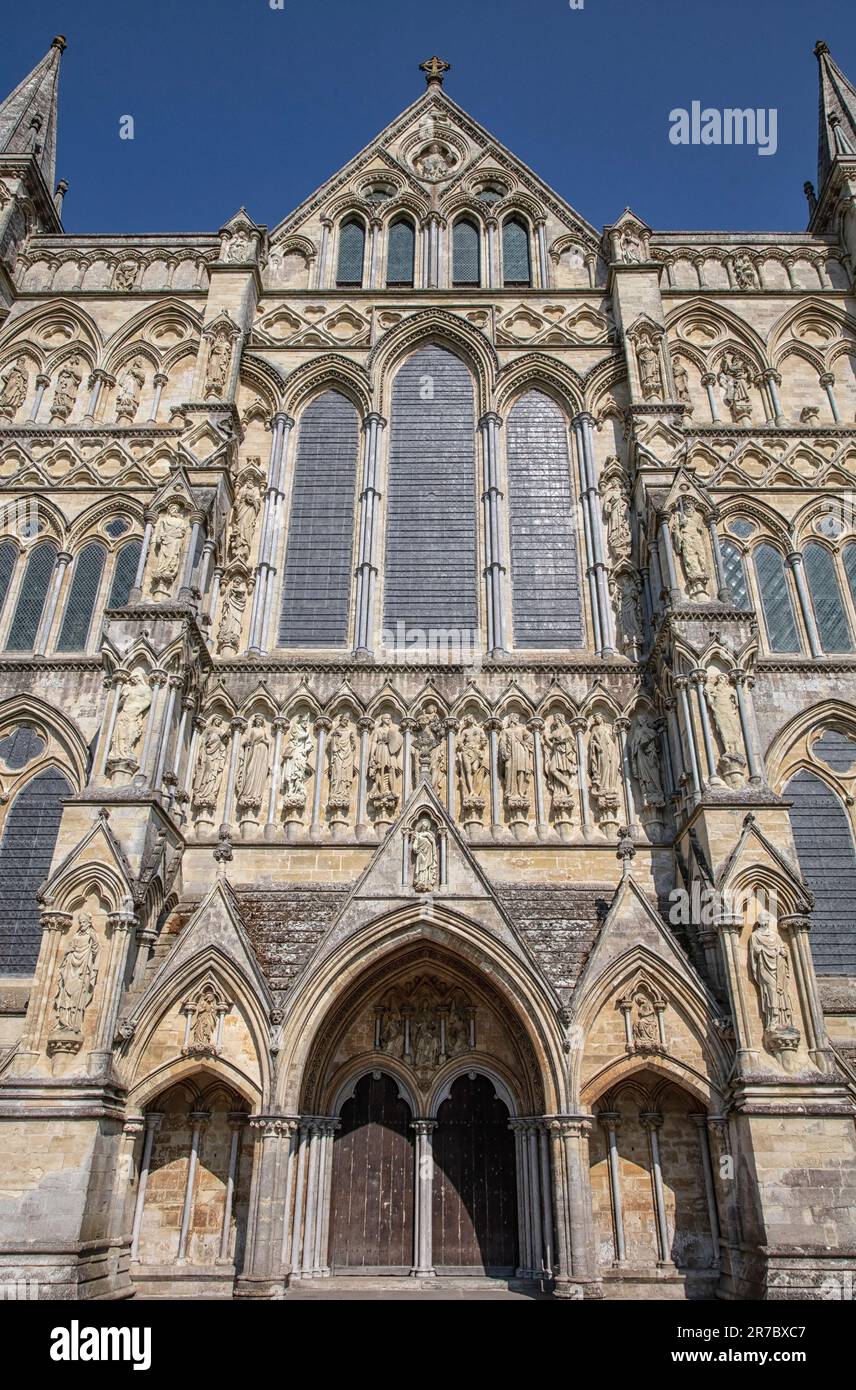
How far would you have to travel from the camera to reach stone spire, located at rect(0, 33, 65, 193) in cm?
2102

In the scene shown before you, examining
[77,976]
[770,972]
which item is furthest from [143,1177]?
[770,972]

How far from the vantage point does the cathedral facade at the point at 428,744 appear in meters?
10.9

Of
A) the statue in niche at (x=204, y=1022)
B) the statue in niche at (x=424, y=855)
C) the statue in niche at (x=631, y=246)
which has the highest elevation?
the statue in niche at (x=631, y=246)

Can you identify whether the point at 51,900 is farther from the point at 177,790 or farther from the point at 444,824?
the point at 444,824

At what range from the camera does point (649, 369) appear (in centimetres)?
1742

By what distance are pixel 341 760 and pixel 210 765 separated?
2032 millimetres

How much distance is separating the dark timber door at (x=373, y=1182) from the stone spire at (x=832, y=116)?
21.4 metres

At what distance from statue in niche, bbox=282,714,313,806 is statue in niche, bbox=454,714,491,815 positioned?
2324 mm

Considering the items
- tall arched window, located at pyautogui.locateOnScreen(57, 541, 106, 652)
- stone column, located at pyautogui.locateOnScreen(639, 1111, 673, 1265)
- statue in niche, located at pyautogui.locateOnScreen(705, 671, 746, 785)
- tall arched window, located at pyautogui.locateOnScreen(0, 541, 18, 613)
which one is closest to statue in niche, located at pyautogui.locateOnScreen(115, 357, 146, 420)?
tall arched window, located at pyautogui.locateOnScreen(57, 541, 106, 652)

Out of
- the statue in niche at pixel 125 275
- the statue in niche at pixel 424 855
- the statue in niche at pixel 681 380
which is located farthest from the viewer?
the statue in niche at pixel 125 275

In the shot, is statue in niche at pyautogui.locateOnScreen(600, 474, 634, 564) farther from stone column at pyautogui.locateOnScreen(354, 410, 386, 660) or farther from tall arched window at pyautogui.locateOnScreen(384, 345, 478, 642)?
stone column at pyautogui.locateOnScreen(354, 410, 386, 660)

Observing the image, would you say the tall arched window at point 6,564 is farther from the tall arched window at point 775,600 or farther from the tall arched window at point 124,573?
the tall arched window at point 775,600

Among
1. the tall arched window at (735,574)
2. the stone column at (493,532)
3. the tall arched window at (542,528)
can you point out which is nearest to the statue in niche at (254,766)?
the stone column at (493,532)

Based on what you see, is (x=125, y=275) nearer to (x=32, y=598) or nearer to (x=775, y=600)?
(x=32, y=598)
